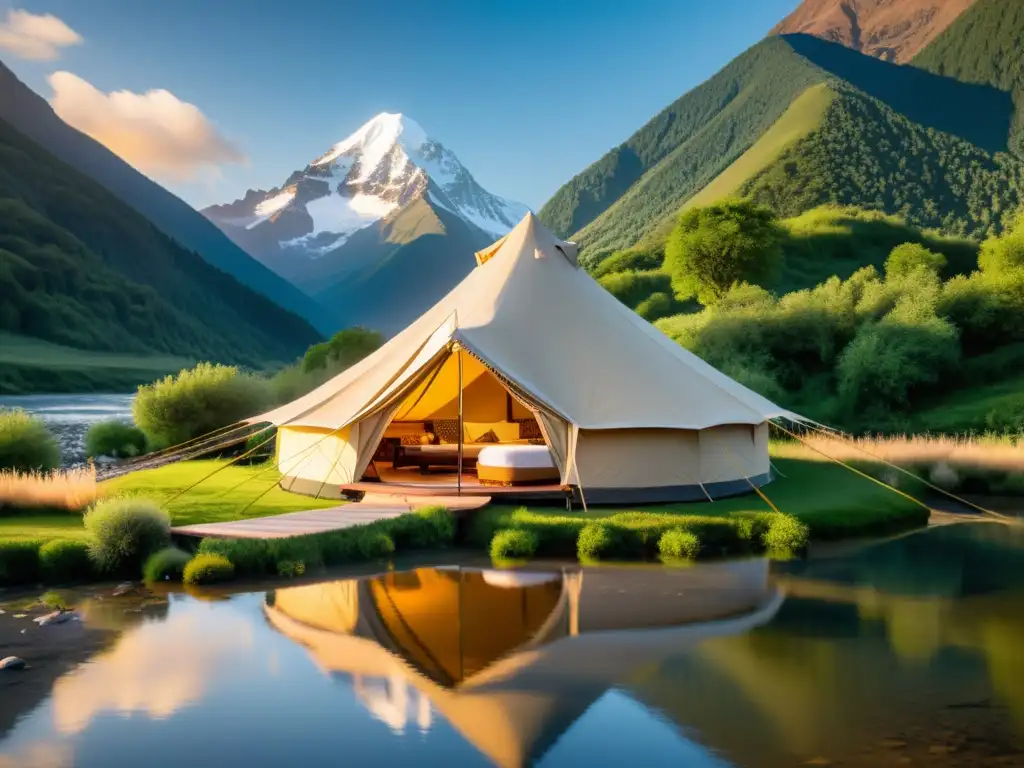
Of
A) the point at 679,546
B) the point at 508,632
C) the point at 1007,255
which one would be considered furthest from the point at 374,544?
the point at 1007,255

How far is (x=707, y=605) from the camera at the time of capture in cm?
839

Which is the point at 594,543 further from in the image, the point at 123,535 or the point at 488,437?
the point at 488,437

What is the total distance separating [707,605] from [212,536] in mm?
4964

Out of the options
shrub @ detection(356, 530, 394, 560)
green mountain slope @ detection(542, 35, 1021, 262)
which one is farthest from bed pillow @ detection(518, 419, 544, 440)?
green mountain slope @ detection(542, 35, 1021, 262)

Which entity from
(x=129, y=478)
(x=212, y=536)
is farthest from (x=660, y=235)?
(x=212, y=536)

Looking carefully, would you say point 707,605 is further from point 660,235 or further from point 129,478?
point 660,235

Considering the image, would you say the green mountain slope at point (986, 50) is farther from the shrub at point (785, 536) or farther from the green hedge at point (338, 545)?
the green hedge at point (338, 545)

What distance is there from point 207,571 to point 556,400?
16.1ft

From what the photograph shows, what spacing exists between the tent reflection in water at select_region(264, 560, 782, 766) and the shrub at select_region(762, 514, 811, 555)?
0.77 metres

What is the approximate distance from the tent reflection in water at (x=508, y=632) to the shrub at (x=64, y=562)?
6.95ft

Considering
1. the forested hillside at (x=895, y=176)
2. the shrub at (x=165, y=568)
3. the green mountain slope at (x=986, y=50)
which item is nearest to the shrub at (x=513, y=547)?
the shrub at (x=165, y=568)

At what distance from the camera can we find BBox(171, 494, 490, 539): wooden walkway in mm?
9969

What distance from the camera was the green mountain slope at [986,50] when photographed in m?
102

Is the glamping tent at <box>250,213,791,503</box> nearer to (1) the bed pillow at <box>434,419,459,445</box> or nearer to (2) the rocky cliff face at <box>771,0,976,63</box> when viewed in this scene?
(1) the bed pillow at <box>434,419,459,445</box>
